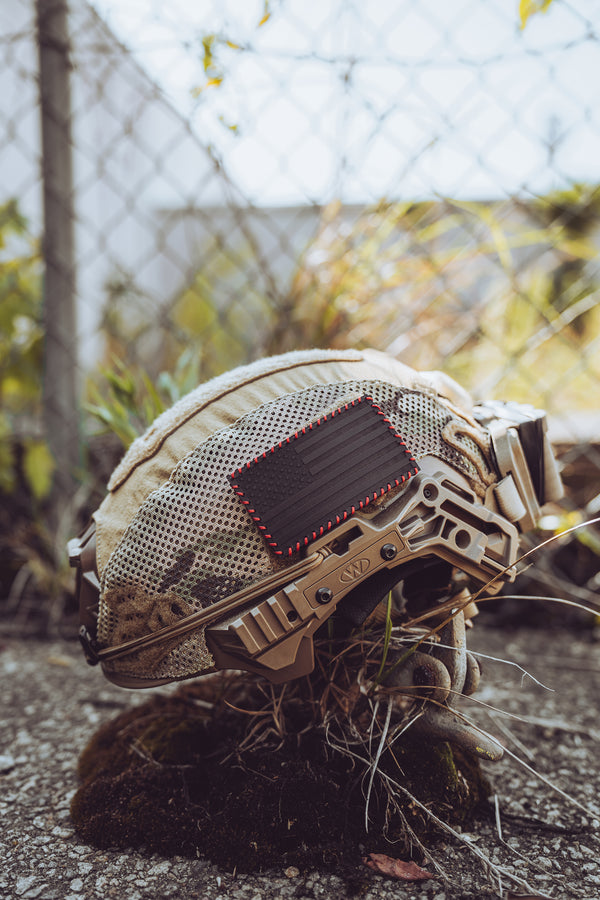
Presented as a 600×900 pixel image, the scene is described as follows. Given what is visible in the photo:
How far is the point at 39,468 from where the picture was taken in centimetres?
212

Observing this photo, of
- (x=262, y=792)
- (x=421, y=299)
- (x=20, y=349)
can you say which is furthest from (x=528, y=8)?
(x=20, y=349)

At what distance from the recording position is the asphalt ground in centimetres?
84

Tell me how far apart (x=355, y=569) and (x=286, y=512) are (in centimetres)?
11

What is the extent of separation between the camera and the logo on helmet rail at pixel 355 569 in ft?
2.70

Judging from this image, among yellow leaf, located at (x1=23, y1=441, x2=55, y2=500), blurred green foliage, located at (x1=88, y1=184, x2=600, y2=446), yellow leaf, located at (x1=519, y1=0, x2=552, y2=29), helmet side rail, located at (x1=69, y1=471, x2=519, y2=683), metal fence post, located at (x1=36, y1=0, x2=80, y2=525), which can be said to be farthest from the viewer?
yellow leaf, located at (x1=23, y1=441, x2=55, y2=500)

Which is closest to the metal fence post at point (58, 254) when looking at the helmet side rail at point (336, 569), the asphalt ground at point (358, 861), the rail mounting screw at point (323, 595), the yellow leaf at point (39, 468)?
the yellow leaf at point (39, 468)

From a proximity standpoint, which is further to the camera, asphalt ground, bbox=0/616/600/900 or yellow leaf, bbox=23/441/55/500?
yellow leaf, bbox=23/441/55/500

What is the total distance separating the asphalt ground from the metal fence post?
737 millimetres

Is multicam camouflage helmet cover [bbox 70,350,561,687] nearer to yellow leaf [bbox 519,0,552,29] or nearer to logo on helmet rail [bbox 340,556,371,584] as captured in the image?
logo on helmet rail [bbox 340,556,371,584]

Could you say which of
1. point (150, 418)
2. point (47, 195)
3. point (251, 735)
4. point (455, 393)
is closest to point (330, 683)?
point (251, 735)

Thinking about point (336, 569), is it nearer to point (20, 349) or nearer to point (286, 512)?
point (286, 512)

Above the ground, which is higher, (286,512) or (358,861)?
(286,512)

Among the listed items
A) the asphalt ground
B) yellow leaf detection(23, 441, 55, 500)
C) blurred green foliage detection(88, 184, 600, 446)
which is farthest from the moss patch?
yellow leaf detection(23, 441, 55, 500)

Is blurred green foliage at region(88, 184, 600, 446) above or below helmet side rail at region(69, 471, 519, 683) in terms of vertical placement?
above
